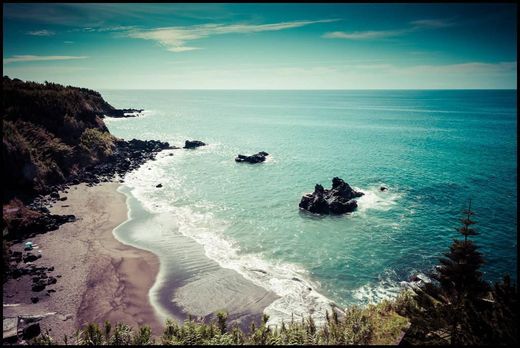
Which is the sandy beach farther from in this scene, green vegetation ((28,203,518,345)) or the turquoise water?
the turquoise water

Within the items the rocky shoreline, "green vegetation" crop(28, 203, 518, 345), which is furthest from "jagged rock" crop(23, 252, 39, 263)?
"green vegetation" crop(28, 203, 518, 345)

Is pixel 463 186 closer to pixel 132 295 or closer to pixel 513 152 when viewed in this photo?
pixel 513 152

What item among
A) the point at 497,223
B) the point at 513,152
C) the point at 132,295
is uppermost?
the point at 513,152

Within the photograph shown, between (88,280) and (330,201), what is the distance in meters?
31.3

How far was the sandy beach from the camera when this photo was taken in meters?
22.9

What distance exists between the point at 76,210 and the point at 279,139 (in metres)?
71.5

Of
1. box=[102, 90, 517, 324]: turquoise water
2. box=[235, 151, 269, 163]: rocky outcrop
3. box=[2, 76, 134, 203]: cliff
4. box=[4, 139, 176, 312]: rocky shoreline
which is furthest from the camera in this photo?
box=[235, 151, 269, 163]: rocky outcrop

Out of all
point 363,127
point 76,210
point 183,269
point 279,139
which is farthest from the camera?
point 363,127

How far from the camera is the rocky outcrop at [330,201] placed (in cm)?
4400

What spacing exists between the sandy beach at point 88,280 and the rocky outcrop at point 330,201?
22623mm

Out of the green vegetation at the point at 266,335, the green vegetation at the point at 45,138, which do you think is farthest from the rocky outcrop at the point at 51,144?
the green vegetation at the point at 266,335

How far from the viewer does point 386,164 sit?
68938 millimetres

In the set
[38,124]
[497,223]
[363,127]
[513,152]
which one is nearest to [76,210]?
[38,124]

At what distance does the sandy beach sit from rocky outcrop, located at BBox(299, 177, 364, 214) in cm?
2262
